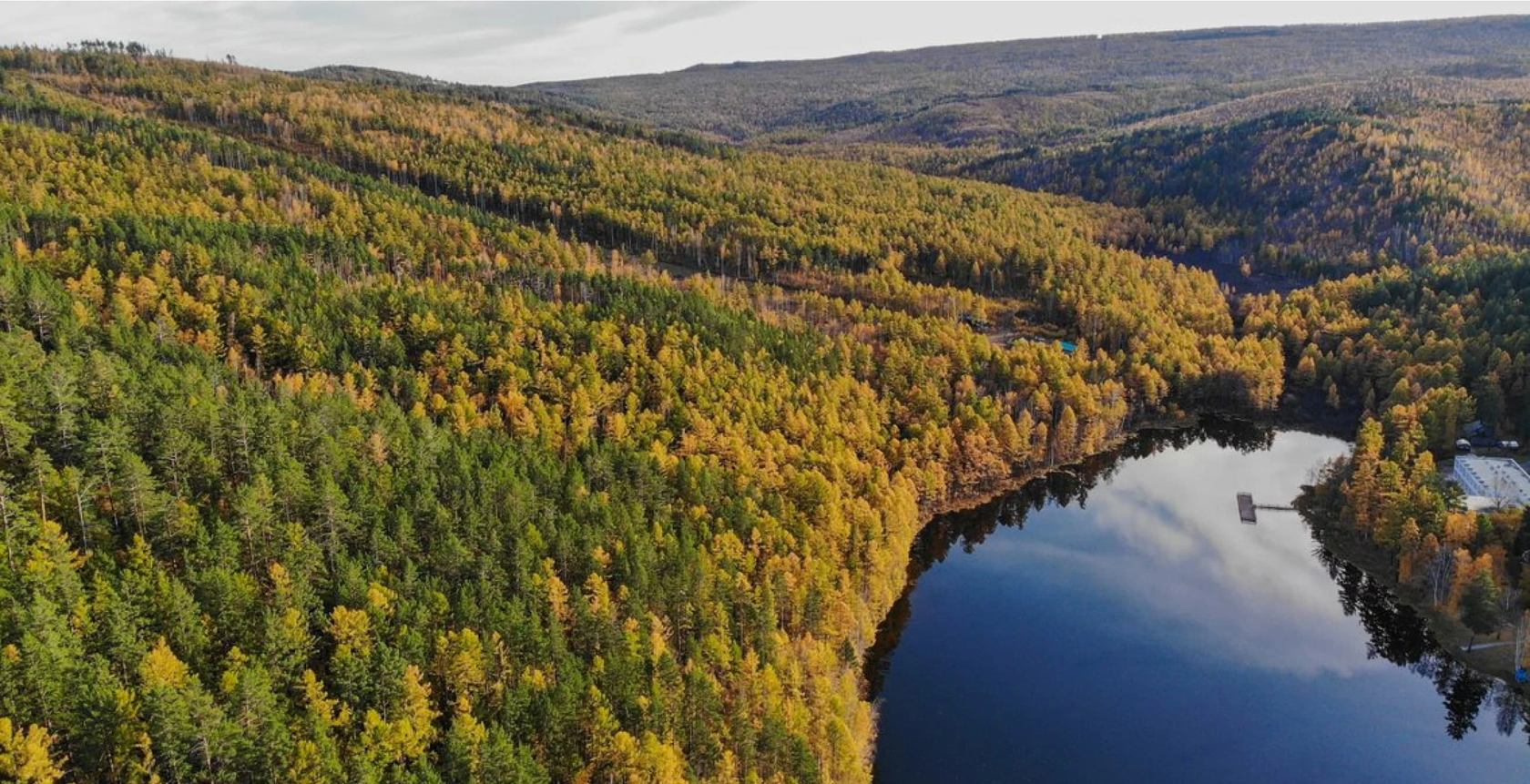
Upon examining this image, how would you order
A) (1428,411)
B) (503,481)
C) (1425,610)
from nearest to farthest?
(503,481), (1425,610), (1428,411)

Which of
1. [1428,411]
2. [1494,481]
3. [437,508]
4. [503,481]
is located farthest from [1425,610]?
[437,508]

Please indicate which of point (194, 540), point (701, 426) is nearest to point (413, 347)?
point (701, 426)

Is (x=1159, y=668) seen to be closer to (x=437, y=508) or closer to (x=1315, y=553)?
(x=1315, y=553)

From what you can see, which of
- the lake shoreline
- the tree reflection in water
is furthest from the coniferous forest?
the tree reflection in water

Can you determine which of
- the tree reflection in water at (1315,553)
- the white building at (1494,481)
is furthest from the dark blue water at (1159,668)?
the white building at (1494,481)

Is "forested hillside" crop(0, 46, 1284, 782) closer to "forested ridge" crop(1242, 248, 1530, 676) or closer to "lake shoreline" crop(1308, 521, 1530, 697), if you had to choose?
"lake shoreline" crop(1308, 521, 1530, 697)

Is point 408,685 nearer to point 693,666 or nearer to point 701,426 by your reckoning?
point 693,666
